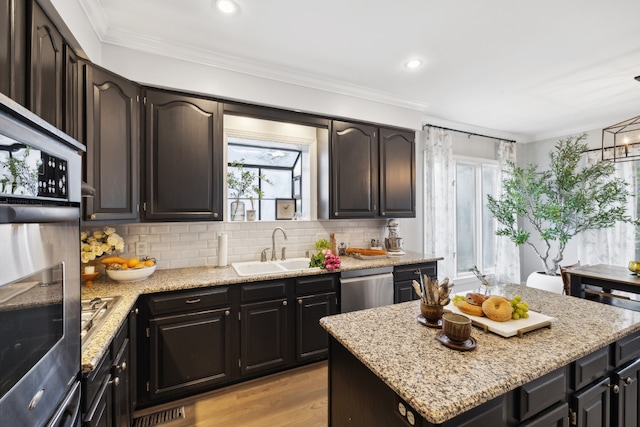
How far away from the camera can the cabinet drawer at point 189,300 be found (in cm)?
208

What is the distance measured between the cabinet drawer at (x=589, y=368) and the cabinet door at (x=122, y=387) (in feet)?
7.16

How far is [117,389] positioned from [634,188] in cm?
614

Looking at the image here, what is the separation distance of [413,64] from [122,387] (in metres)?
3.26

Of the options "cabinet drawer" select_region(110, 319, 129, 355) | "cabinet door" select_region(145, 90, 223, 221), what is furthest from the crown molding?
"cabinet drawer" select_region(110, 319, 129, 355)

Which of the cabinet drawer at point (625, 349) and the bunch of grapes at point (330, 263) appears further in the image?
the bunch of grapes at point (330, 263)

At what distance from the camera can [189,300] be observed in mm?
2170

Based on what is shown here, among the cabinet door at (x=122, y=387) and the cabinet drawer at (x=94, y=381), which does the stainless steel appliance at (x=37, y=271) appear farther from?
the cabinet door at (x=122, y=387)

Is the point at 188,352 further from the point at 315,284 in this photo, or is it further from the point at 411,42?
the point at 411,42

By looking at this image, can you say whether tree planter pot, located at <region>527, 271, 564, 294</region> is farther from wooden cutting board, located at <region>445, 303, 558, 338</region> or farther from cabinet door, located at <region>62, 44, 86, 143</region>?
cabinet door, located at <region>62, 44, 86, 143</region>

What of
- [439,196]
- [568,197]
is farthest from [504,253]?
[439,196]

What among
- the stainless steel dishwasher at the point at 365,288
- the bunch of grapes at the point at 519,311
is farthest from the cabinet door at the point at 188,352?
the bunch of grapes at the point at 519,311

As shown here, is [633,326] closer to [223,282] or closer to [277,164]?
[223,282]

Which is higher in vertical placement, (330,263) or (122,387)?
(330,263)

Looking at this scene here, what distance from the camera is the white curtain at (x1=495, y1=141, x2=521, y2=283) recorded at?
15.8 ft
